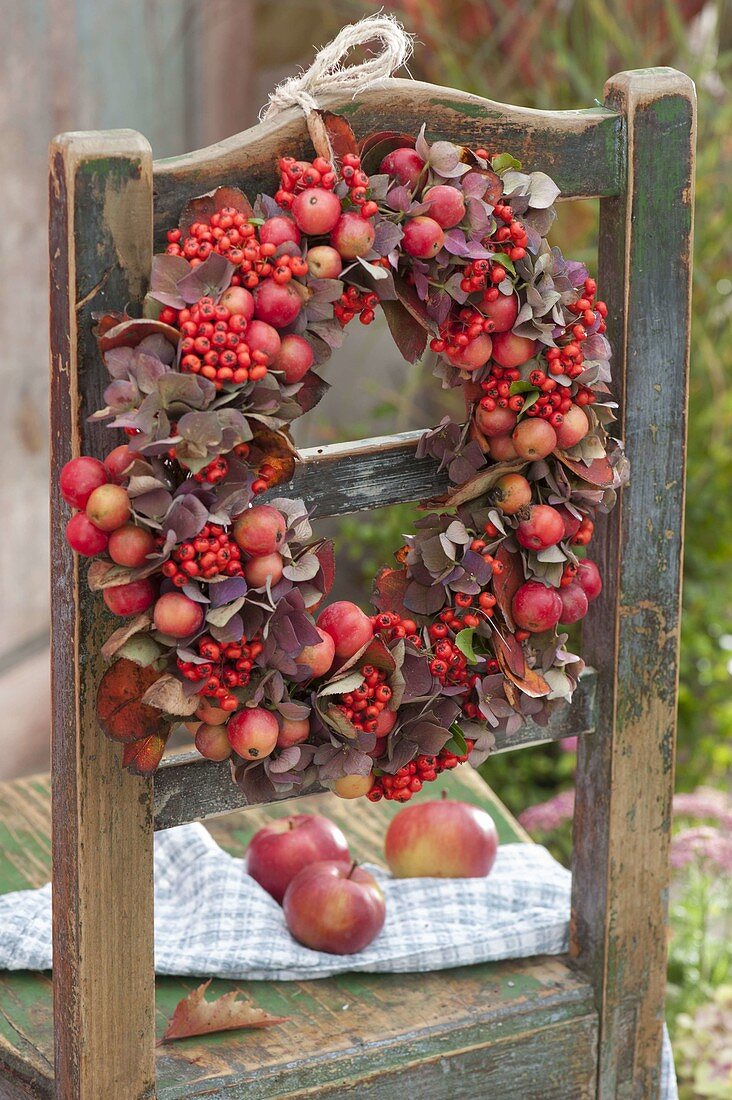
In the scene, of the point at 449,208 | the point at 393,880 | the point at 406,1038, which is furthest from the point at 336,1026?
the point at 449,208

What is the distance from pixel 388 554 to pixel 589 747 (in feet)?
5.34

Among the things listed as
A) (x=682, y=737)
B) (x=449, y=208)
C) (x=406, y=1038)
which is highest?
(x=449, y=208)

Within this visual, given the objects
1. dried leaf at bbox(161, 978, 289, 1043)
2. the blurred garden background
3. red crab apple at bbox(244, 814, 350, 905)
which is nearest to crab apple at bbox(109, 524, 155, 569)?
dried leaf at bbox(161, 978, 289, 1043)

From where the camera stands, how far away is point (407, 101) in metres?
1.09

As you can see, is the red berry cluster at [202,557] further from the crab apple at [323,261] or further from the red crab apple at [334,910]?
the red crab apple at [334,910]

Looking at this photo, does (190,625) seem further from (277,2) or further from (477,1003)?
(277,2)

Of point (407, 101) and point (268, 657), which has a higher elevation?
point (407, 101)

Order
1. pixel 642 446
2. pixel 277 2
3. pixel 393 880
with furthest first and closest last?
1. pixel 277 2
2. pixel 393 880
3. pixel 642 446

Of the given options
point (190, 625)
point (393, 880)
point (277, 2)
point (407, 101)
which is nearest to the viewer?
point (190, 625)

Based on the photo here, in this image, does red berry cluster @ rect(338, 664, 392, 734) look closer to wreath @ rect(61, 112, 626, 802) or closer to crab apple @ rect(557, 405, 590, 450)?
wreath @ rect(61, 112, 626, 802)

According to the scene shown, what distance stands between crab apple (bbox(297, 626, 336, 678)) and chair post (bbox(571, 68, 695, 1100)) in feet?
1.12

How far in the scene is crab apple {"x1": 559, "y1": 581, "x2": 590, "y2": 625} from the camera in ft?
3.98

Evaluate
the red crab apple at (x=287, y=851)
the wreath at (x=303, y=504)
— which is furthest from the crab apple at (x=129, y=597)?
the red crab apple at (x=287, y=851)

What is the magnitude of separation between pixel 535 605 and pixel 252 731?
0.90ft
